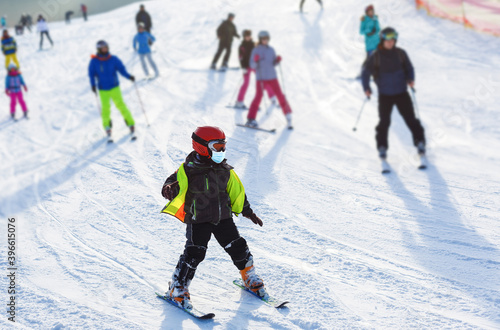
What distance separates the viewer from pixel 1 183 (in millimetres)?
7488

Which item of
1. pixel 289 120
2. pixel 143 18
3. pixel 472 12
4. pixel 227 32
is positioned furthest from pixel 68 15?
pixel 289 120

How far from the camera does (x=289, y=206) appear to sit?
5848 mm

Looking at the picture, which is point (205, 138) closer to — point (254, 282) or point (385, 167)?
point (254, 282)

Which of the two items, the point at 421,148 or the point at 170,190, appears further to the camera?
the point at 421,148

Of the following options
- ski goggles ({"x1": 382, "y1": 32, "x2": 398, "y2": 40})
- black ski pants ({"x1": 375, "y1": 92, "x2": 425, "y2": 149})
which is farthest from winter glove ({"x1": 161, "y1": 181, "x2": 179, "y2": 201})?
black ski pants ({"x1": 375, "y1": 92, "x2": 425, "y2": 149})

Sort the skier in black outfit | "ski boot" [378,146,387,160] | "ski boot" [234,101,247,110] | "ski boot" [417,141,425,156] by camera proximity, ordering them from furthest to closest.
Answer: "ski boot" [234,101,247,110]
"ski boot" [378,146,387,160]
"ski boot" [417,141,425,156]
the skier in black outfit

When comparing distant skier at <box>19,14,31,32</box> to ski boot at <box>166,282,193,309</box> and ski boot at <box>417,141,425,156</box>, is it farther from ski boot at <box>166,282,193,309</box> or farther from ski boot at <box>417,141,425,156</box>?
ski boot at <box>166,282,193,309</box>

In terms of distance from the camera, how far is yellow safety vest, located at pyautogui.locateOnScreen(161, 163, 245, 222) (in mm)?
3617

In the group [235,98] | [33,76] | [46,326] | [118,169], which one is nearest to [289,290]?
[46,326]

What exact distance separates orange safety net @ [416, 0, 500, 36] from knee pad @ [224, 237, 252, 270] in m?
11.8

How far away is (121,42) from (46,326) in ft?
55.3

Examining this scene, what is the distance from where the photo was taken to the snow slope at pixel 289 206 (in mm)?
3891

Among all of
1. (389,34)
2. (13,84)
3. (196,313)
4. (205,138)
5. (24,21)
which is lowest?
(196,313)

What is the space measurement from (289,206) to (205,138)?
249 centimetres
